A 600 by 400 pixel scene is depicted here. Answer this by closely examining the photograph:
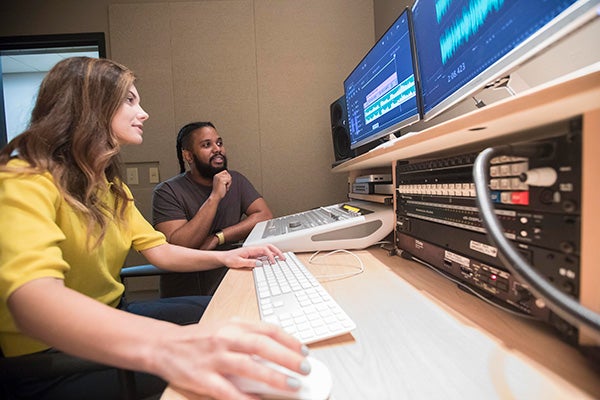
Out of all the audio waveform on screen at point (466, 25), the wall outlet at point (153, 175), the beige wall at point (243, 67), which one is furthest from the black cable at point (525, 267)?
the wall outlet at point (153, 175)

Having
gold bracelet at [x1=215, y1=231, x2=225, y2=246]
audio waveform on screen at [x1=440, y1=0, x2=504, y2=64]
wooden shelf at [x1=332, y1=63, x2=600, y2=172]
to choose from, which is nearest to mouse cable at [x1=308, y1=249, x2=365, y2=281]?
wooden shelf at [x1=332, y1=63, x2=600, y2=172]

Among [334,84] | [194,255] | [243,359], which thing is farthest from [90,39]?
[243,359]

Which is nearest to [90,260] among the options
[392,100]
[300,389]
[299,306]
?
[299,306]

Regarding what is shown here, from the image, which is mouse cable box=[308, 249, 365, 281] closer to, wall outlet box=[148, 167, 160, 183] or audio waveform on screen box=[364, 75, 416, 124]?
audio waveform on screen box=[364, 75, 416, 124]

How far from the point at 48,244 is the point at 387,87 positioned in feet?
3.74

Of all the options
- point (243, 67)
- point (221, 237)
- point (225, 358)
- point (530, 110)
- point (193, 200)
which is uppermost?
point (243, 67)

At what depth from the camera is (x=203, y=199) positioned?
178 cm

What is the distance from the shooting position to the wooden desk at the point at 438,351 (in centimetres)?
30

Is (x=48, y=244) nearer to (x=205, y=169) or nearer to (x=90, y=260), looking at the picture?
(x=90, y=260)

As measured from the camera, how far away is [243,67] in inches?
79.9

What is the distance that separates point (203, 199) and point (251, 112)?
742mm

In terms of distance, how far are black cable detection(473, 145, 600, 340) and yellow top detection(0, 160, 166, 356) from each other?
20.5 inches

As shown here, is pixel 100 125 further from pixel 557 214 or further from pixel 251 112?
pixel 251 112

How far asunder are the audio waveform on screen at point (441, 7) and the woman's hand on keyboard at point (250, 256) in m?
0.81
